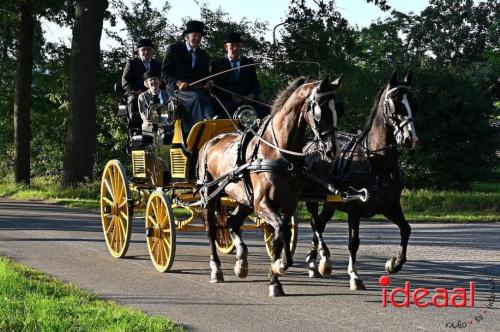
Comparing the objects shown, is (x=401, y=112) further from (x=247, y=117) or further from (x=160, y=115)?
(x=160, y=115)

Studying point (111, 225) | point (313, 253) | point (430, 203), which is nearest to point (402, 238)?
point (313, 253)

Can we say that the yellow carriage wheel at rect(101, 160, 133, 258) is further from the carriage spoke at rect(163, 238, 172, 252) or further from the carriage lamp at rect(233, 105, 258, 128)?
the carriage lamp at rect(233, 105, 258, 128)

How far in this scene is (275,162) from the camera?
8828mm

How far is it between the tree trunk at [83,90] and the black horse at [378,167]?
15.3 metres

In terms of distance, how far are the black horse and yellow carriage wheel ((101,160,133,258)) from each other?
2.75 metres

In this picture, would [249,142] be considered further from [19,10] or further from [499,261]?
[19,10]

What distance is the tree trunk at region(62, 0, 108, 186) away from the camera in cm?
2391

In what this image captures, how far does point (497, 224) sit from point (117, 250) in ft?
32.2

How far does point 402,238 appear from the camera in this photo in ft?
30.8

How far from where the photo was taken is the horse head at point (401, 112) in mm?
9266

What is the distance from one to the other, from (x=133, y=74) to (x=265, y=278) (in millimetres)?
4393

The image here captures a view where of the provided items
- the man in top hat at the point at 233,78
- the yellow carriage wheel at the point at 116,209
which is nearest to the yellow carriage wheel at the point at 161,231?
the yellow carriage wheel at the point at 116,209

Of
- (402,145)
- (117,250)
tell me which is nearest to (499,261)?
(402,145)

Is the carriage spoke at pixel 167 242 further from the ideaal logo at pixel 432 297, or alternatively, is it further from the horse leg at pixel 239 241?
the ideaal logo at pixel 432 297
